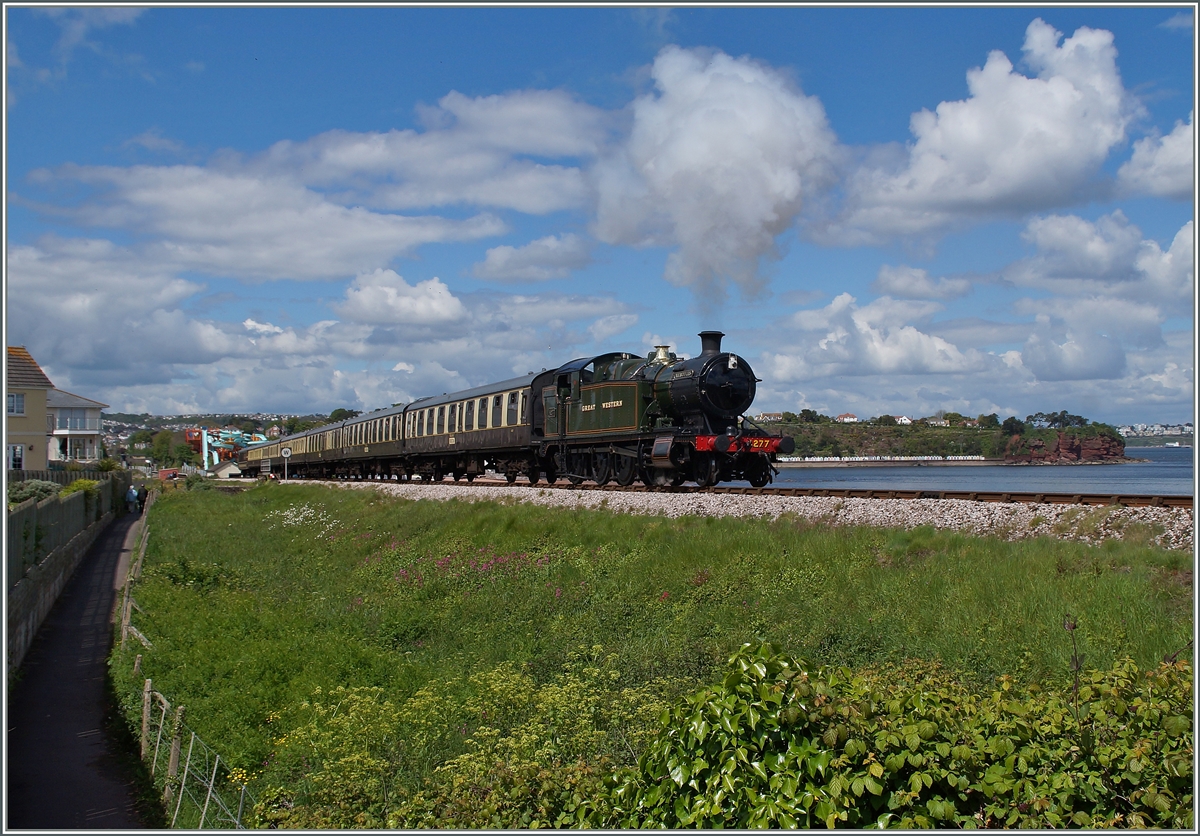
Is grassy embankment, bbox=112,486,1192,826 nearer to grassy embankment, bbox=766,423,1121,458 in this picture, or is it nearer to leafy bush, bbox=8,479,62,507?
leafy bush, bbox=8,479,62,507

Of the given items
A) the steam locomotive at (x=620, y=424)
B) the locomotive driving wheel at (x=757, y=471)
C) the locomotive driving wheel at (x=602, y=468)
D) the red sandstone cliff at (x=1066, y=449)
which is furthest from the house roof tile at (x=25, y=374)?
the red sandstone cliff at (x=1066, y=449)

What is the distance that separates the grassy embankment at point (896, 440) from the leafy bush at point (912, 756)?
177ft

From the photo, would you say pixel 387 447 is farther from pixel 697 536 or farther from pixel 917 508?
pixel 917 508

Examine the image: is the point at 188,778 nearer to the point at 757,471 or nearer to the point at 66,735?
the point at 66,735

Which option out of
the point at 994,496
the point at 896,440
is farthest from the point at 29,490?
the point at 896,440

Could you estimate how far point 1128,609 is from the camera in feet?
33.5

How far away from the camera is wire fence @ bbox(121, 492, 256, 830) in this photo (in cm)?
919

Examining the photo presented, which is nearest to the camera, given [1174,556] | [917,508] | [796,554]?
[1174,556]

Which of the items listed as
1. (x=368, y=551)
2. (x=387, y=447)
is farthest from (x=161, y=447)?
(x=368, y=551)

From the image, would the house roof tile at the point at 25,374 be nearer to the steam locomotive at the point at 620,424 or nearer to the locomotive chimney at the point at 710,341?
the steam locomotive at the point at 620,424

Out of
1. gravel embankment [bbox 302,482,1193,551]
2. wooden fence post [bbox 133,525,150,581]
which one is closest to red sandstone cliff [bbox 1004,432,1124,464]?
gravel embankment [bbox 302,482,1193,551]

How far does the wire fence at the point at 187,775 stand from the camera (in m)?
9.19

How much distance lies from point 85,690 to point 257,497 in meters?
38.4

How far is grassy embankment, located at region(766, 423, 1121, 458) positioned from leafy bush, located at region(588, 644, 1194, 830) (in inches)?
2122
